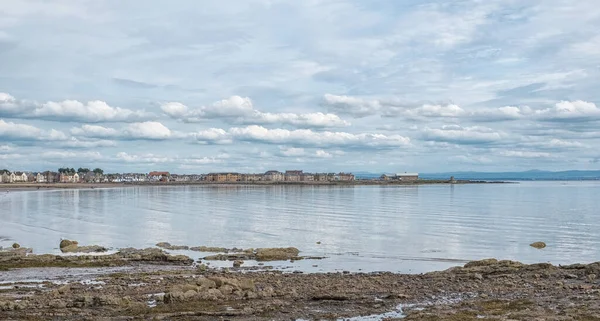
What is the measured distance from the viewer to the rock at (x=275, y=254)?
3610cm

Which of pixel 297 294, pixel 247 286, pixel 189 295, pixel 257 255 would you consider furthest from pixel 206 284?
pixel 257 255

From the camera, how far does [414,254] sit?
39531mm

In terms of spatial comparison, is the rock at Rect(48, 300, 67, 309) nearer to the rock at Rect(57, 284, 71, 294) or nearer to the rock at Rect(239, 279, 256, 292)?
the rock at Rect(57, 284, 71, 294)

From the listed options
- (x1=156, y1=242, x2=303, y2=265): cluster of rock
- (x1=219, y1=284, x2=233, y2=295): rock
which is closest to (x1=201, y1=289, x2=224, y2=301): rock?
(x1=219, y1=284, x2=233, y2=295): rock

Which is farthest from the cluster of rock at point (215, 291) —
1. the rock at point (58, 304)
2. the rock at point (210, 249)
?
the rock at point (210, 249)

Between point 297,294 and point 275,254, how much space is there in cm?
1536

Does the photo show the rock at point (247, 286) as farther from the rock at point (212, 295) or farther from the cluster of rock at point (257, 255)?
the cluster of rock at point (257, 255)

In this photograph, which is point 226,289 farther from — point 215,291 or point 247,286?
point 247,286

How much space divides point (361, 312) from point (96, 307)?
9.05 metres

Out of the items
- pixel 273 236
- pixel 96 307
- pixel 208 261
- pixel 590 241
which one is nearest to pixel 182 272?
pixel 208 261

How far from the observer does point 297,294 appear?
21.5 meters

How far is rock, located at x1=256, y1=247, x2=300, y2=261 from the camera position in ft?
118

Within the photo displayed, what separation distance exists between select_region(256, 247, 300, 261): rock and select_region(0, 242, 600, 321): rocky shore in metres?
5.20

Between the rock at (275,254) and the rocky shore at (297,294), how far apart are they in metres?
5.20
